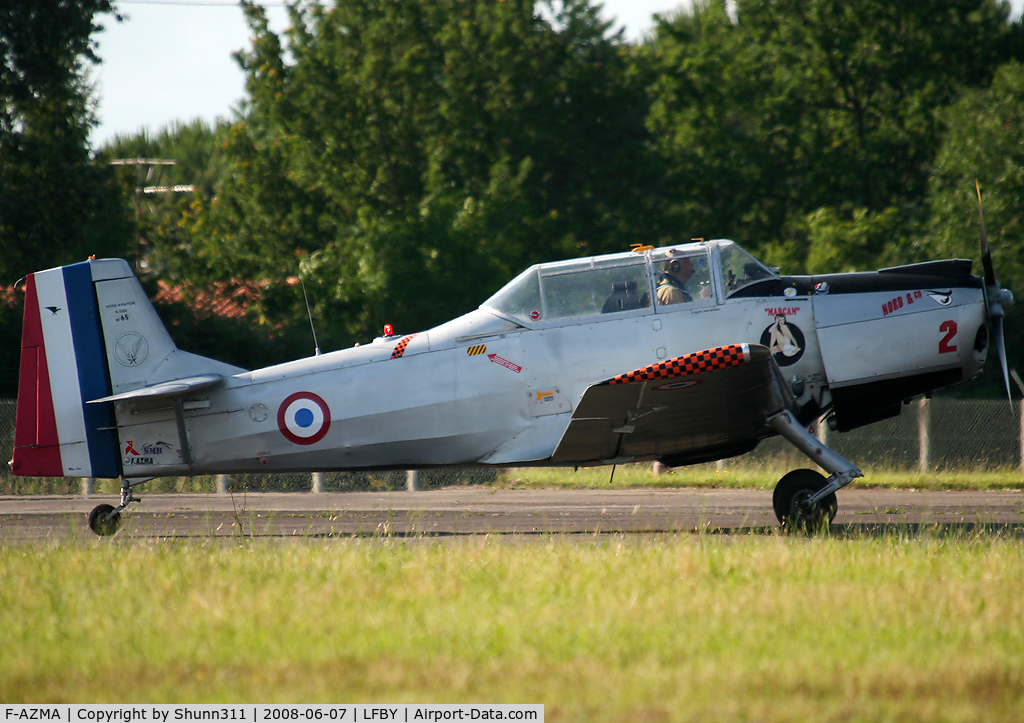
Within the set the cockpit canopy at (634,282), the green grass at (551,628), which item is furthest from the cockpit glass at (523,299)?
the green grass at (551,628)

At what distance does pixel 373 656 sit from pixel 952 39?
27797mm

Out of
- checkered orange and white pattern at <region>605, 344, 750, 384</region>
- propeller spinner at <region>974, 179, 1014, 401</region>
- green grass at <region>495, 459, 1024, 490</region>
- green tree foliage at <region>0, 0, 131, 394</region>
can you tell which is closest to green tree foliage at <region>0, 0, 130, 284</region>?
green tree foliage at <region>0, 0, 131, 394</region>

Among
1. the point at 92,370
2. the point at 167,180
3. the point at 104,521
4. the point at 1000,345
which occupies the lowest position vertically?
the point at 104,521

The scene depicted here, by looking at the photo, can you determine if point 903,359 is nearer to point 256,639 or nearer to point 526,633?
point 526,633

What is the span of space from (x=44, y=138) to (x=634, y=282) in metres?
16.9

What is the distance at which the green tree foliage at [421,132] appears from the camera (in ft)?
92.3

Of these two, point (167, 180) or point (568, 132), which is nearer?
point (568, 132)

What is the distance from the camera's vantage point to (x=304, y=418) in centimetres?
899

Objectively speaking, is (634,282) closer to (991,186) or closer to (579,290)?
(579,290)

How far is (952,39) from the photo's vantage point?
87.8ft

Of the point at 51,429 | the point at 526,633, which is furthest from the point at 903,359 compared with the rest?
the point at 51,429

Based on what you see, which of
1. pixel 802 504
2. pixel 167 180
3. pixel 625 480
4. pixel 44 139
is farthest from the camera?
pixel 167 180

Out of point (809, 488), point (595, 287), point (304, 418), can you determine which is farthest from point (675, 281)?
point (304, 418)

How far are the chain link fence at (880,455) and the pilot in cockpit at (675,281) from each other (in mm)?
8113
